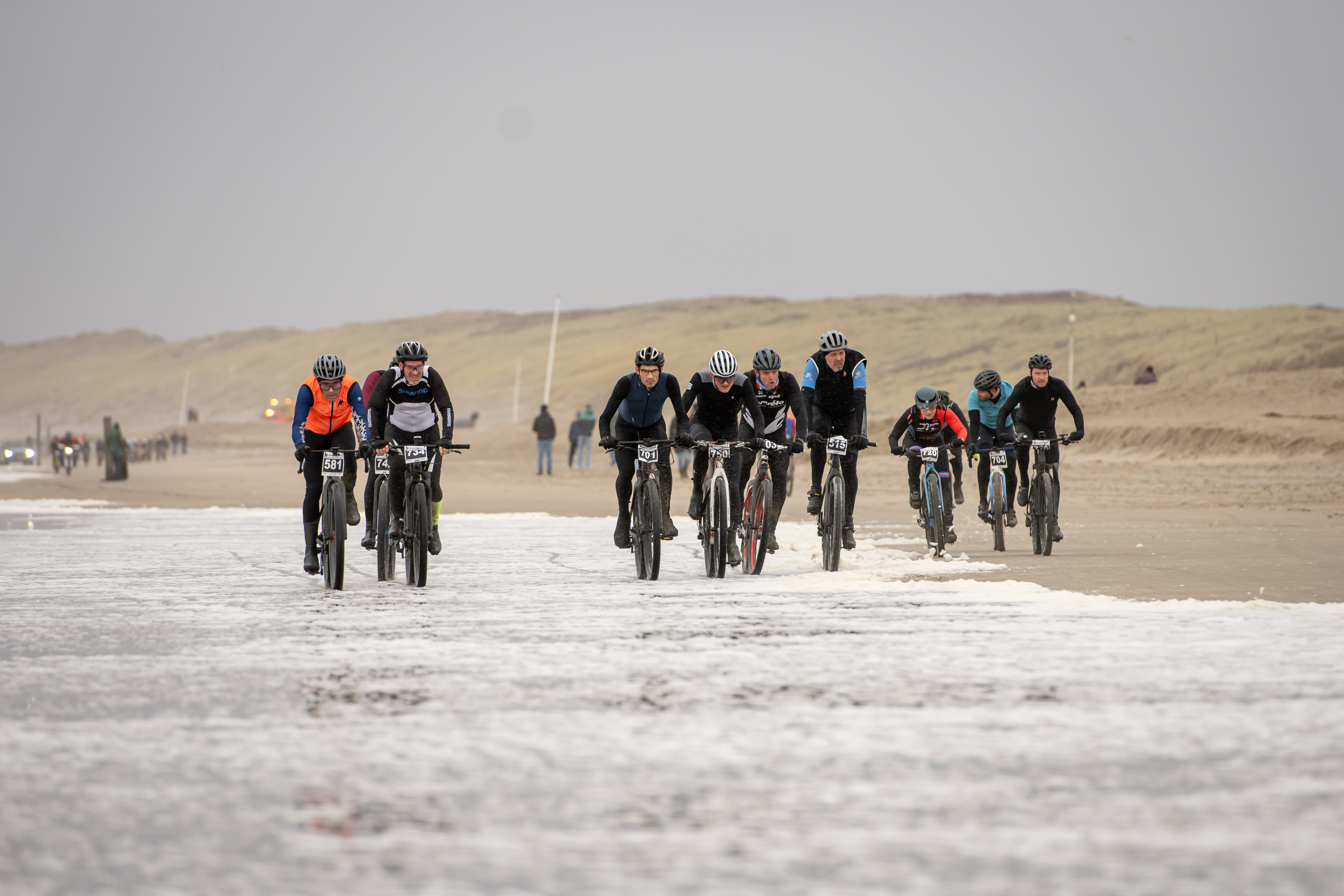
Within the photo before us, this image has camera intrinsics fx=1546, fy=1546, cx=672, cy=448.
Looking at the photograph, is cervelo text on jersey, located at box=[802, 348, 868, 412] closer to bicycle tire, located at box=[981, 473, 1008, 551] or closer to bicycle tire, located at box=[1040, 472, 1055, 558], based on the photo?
bicycle tire, located at box=[981, 473, 1008, 551]

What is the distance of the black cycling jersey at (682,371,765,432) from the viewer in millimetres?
12695

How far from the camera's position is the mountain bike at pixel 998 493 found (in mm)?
15016

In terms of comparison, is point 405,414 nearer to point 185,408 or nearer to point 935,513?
point 935,513

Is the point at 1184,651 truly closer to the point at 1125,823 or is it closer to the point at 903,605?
the point at 903,605

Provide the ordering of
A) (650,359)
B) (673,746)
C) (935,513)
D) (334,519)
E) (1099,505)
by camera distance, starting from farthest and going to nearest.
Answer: (1099,505)
(935,513)
(650,359)
(334,519)
(673,746)

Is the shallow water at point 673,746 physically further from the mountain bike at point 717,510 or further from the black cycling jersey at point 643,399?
the black cycling jersey at point 643,399

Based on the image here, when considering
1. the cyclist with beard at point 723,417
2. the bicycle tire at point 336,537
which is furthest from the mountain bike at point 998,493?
the bicycle tire at point 336,537

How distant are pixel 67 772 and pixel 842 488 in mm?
8640

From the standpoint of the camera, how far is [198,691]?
6938 millimetres

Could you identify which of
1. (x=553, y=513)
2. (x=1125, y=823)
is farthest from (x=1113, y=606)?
(x=553, y=513)

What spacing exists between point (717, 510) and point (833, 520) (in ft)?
3.72

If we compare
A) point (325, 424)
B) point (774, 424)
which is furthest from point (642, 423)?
point (325, 424)

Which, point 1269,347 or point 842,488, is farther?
point 1269,347

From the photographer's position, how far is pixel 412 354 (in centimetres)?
1200
